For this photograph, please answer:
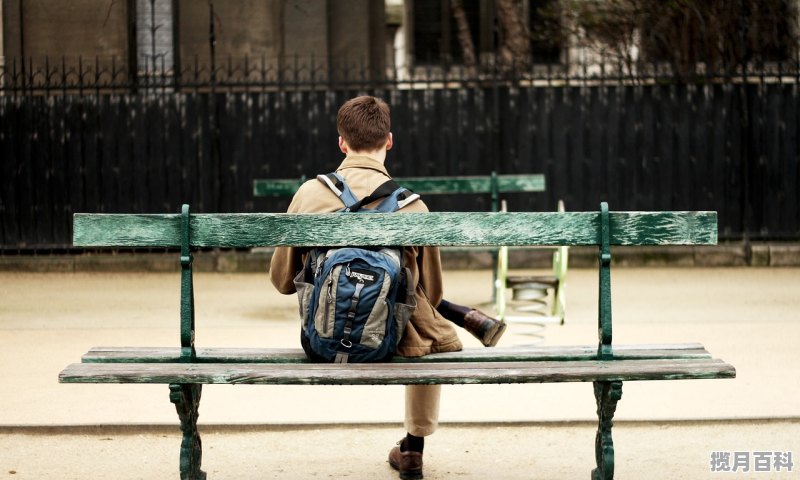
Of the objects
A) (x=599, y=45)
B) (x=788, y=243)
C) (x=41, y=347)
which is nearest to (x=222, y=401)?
(x=41, y=347)

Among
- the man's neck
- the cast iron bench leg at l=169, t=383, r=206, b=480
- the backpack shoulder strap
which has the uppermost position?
the man's neck

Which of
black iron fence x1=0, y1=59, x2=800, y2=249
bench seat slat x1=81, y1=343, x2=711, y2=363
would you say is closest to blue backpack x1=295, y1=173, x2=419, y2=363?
bench seat slat x1=81, y1=343, x2=711, y2=363

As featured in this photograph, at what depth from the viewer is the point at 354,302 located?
476cm

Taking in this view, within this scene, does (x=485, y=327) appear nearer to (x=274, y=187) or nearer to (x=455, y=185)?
(x=455, y=185)

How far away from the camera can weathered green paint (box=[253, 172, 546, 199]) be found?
36.5ft

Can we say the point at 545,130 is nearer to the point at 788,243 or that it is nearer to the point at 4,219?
the point at 788,243

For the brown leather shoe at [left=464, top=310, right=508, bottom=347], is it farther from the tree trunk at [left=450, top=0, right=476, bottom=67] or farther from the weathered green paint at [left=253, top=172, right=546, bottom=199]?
the tree trunk at [left=450, top=0, right=476, bottom=67]

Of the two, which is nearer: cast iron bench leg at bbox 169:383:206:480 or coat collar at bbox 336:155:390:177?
cast iron bench leg at bbox 169:383:206:480

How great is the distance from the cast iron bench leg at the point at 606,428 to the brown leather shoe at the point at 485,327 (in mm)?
473

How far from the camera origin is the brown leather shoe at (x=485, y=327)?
5238 millimetres

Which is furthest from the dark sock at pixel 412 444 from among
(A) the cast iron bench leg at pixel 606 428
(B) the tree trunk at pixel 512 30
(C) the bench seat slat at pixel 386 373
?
(B) the tree trunk at pixel 512 30

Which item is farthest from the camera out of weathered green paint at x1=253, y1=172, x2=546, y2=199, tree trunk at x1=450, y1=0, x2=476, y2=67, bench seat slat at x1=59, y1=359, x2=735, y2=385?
tree trunk at x1=450, y1=0, x2=476, y2=67

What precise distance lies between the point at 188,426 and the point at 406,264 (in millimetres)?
1091

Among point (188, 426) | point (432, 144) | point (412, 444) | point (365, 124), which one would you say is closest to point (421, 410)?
point (412, 444)
